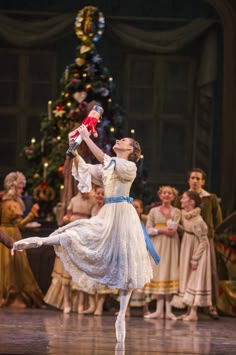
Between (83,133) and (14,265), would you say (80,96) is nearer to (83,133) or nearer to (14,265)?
(14,265)

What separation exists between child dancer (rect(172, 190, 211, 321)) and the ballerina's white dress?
2.44 metres

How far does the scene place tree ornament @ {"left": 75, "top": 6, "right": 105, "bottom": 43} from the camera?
12578 millimetres

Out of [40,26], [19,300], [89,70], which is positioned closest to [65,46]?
[40,26]

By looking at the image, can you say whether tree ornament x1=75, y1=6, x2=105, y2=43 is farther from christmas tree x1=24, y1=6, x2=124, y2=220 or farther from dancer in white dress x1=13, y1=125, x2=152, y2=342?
dancer in white dress x1=13, y1=125, x2=152, y2=342

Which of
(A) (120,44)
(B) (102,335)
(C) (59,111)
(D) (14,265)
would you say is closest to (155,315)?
(D) (14,265)

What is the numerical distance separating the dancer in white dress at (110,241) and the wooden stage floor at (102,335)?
385mm

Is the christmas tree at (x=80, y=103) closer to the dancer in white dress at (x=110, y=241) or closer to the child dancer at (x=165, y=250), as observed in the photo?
the child dancer at (x=165, y=250)

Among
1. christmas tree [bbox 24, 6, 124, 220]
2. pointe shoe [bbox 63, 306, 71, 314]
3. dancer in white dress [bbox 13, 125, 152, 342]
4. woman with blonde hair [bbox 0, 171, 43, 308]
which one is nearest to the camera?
dancer in white dress [bbox 13, 125, 152, 342]

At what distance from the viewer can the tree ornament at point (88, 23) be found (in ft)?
41.3

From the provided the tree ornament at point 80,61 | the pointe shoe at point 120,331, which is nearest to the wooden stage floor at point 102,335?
the pointe shoe at point 120,331

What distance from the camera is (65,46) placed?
1524 centimetres

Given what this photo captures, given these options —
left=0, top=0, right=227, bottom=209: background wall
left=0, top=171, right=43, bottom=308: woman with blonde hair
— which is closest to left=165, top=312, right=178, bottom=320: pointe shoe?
left=0, top=171, right=43, bottom=308: woman with blonde hair

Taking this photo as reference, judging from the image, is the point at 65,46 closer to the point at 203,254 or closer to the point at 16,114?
the point at 16,114

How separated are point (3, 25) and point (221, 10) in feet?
10.5
